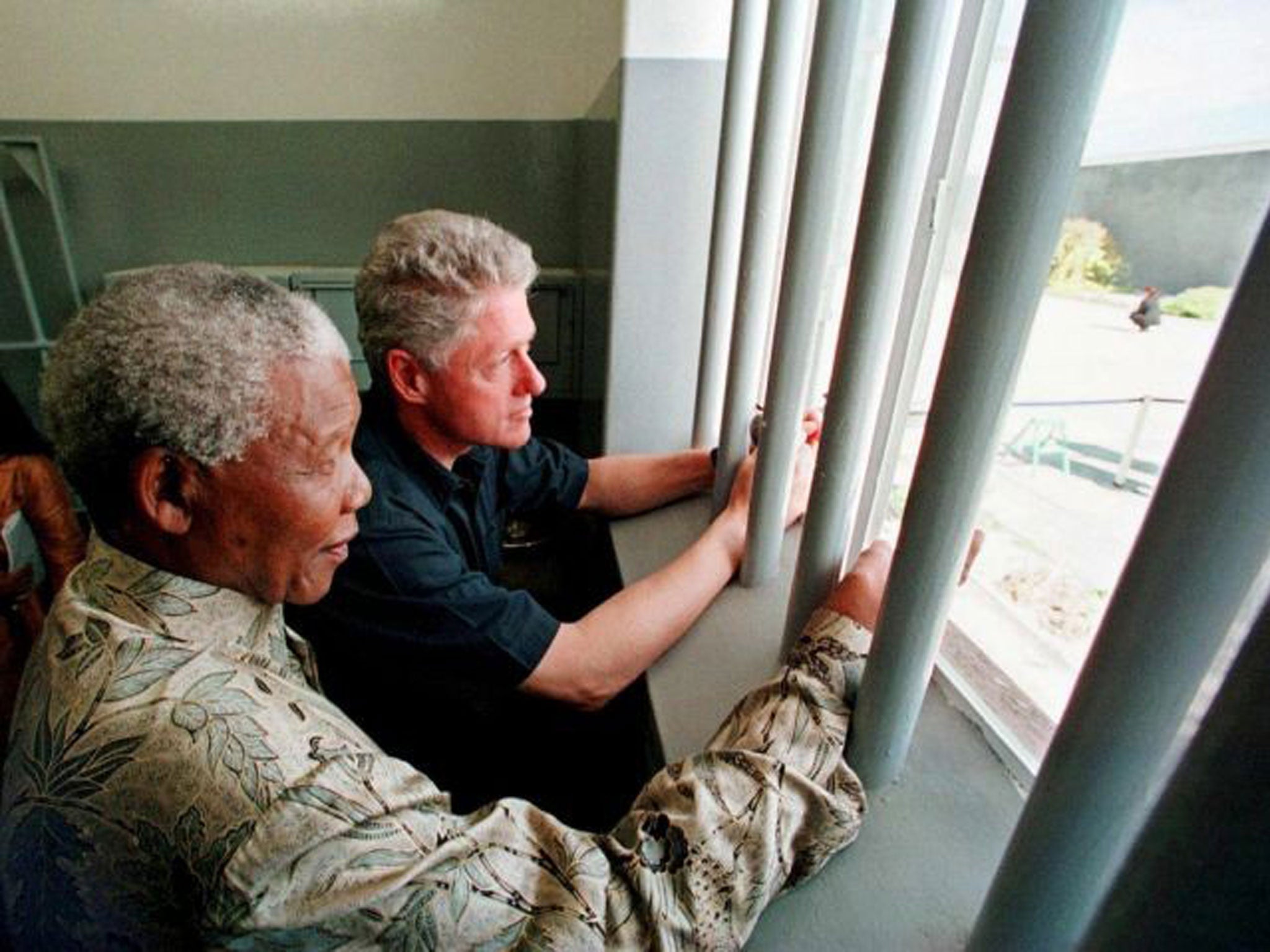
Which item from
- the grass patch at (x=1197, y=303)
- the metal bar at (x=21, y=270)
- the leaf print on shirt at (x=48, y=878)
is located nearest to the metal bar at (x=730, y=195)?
the grass patch at (x=1197, y=303)

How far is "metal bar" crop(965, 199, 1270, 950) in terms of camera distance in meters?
0.29

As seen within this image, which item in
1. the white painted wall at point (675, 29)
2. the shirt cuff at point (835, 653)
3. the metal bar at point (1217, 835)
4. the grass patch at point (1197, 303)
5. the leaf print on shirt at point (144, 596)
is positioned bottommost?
the shirt cuff at point (835, 653)

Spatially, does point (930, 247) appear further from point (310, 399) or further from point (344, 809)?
point (344, 809)

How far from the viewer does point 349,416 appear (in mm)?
661

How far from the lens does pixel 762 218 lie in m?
0.95

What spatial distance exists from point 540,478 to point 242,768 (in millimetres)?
924

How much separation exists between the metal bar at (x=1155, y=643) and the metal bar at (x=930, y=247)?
2.02ft

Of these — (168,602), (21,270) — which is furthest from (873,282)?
(21,270)

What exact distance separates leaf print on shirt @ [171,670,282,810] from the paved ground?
2.11 feet

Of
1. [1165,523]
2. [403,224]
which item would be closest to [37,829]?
[1165,523]

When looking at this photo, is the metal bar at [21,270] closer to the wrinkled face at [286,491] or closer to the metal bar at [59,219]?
the metal bar at [59,219]

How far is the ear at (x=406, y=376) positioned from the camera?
41.4 inches

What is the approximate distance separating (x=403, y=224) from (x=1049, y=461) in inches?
39.1

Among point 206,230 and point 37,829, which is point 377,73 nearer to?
point 206,230
